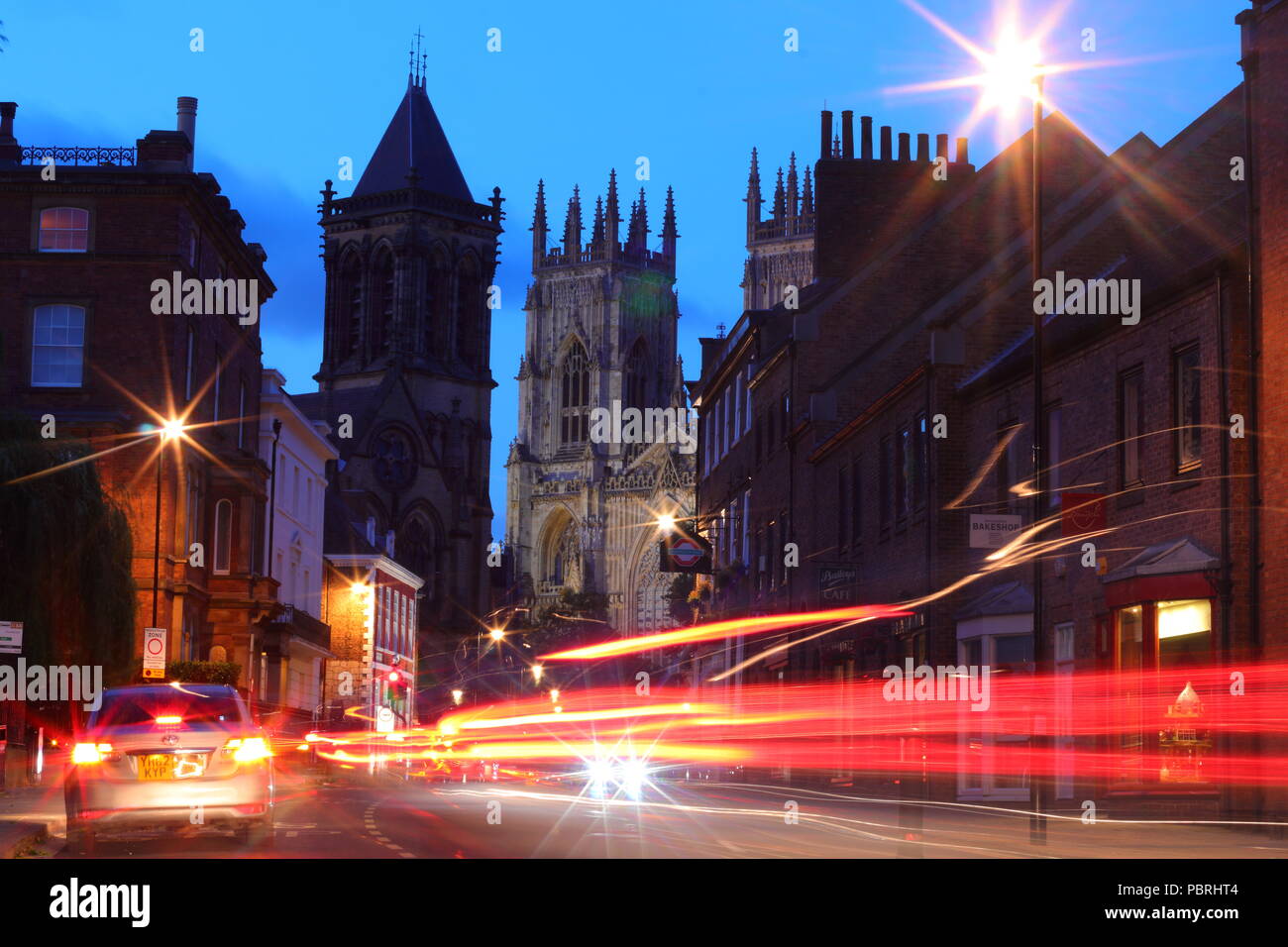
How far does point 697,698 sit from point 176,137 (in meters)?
26.6

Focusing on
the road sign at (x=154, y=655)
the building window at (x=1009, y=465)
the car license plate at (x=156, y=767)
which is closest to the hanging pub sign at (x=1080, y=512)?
the building window at (x=1009, y=465)

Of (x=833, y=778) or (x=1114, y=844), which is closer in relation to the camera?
(x=1114, y=844)

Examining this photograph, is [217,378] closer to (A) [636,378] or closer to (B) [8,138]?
(B) [8,138]

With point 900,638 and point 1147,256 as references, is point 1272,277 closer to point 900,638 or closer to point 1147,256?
point 1147,256

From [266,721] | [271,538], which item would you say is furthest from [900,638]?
[271,538]

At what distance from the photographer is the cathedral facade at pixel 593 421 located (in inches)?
6944

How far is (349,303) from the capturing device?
123562 mm

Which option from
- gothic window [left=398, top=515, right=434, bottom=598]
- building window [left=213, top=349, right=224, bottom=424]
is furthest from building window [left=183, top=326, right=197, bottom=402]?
gothic window [left=398, top=515, right=434, bottom=598]

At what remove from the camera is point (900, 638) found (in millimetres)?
36875

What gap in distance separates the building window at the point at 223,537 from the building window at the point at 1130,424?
105ft

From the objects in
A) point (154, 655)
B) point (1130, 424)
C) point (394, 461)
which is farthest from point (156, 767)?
point (394, 461)

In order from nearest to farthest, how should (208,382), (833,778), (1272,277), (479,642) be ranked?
(1272,277)
(833,778)
(208,382)
(479,642)

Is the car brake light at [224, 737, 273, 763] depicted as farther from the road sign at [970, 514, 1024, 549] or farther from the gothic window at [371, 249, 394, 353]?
the gothic window at [371, 249, 394, 353]

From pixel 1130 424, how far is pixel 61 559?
17834 mm
